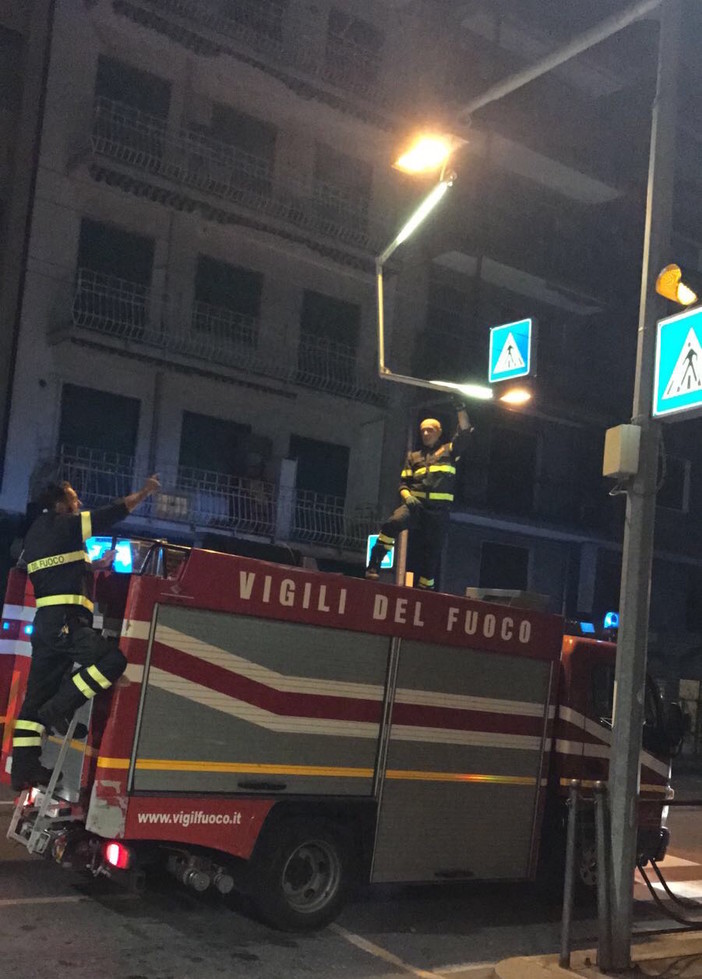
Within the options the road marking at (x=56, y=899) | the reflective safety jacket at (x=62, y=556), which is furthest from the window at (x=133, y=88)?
the road marking at (x=56, y=899)

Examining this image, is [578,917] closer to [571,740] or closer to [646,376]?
[571,740]

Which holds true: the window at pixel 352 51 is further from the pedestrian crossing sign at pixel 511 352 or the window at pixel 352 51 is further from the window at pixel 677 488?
the window at pixel 677 488

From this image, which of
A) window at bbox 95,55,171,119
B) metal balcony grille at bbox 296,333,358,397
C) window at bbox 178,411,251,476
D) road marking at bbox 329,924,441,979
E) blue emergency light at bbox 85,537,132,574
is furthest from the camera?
metal balcony grille at bbox 296,333,358,397

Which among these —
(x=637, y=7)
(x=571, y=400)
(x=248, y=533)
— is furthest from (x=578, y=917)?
(x=571, y=400)

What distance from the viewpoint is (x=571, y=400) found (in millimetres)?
25453

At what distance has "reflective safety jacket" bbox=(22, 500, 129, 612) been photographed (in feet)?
20.9

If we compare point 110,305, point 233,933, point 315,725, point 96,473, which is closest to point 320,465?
point 96,473

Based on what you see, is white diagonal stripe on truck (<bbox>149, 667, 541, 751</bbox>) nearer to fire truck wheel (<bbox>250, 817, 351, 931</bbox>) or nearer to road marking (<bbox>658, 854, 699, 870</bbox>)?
fire truck wheel (<bbox>250, 817, 351, 931</bbox>)

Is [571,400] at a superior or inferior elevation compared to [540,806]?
superior

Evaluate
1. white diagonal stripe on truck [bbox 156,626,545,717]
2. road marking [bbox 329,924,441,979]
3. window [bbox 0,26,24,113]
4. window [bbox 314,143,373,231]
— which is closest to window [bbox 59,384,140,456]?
window [bbox 0,26,24,113]

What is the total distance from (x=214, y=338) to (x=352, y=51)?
7.79 metres

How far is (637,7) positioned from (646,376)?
8.08ft

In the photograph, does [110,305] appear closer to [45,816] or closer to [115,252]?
[115,252]

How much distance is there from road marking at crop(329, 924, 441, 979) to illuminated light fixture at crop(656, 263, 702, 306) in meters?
4.67
